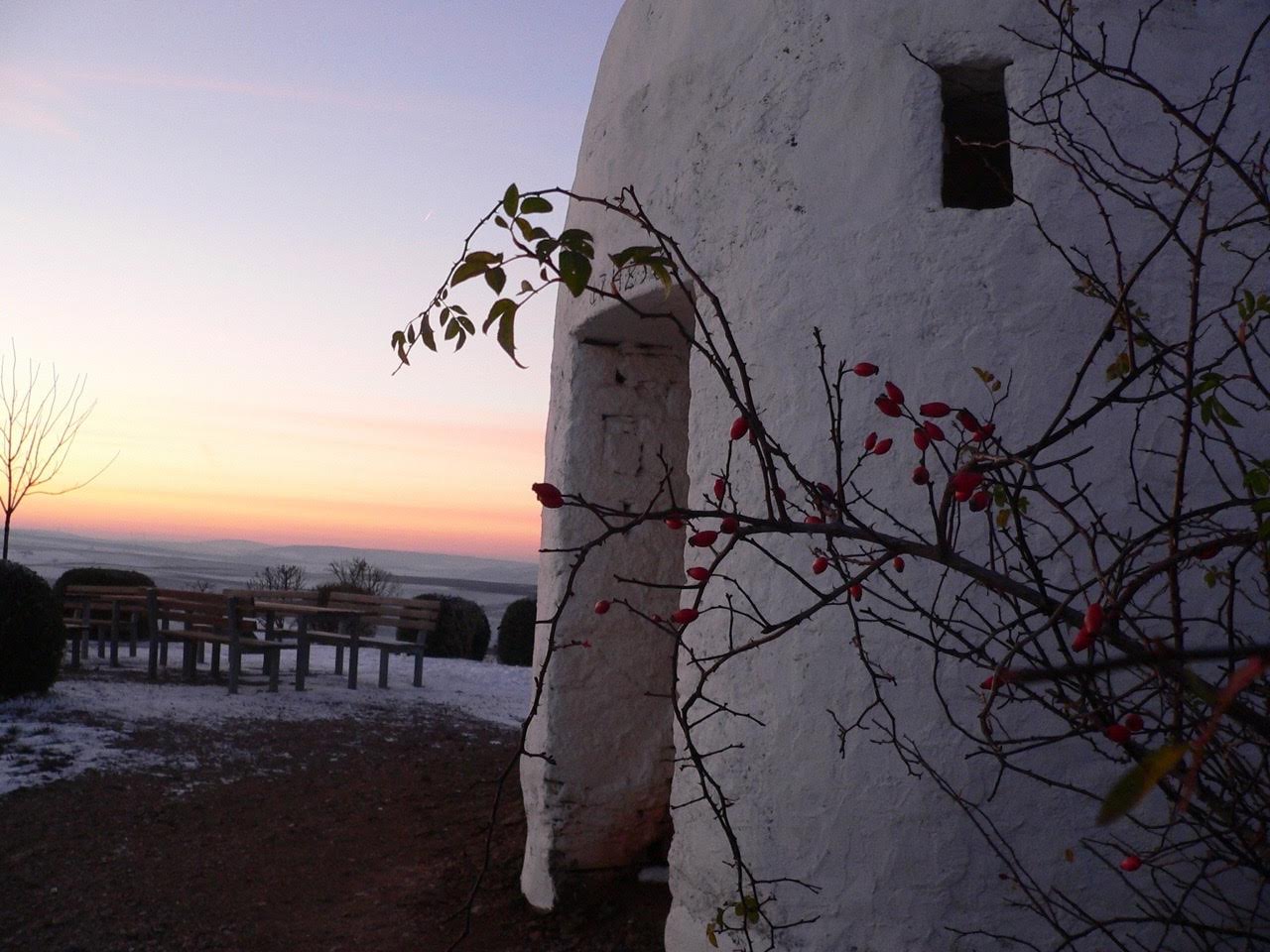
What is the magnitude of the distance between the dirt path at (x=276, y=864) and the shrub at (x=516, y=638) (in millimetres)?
6322

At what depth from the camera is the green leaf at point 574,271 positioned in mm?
1553

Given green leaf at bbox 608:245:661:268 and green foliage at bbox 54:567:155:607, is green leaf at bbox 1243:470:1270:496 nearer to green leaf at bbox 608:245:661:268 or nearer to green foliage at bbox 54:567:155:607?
green leaf at bbox 608:245:661:268

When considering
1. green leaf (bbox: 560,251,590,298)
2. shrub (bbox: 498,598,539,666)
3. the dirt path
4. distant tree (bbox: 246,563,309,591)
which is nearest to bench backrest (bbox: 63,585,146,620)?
shrub (bbox: 498,598,539,666)

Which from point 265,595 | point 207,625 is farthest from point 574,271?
point 265,595

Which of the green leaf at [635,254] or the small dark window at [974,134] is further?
the small dark window at [974,134]

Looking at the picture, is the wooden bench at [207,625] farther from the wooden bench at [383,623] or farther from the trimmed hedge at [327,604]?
the trimmed hedge at [327,604]

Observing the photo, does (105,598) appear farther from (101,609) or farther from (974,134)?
(974,134)

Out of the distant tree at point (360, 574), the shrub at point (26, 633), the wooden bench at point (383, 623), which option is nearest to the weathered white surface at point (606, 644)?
the shrub at point (26, 633)

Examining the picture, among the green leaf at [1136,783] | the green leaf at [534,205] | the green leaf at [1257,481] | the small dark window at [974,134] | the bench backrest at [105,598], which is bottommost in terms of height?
the bench backrest at [105,598]

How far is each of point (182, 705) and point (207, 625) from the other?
1.40 meters

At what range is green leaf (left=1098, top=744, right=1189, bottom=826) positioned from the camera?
524mm

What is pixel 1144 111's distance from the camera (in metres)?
2.80

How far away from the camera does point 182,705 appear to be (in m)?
8.21

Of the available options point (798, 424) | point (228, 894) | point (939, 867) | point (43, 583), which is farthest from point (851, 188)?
point (43, 583)
